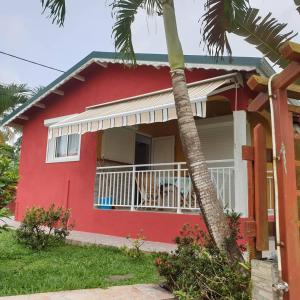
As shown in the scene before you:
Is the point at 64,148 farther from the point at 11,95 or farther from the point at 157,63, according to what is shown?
the point at 11,95

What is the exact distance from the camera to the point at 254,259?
4273 millimetres

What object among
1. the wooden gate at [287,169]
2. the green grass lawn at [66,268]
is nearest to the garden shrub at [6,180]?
the green grass lawn at [66,268]

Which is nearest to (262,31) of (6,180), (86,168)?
(6,180)

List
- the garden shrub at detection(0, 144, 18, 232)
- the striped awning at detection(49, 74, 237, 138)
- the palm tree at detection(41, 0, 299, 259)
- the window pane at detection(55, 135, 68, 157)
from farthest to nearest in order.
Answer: the window pane at detection(55, 135, 68, 157)
the striped awning at detection(49, 74, 237, 138)
the garden shrub at detection(0, 144, 18, 232)
the palm tree at detection(41, 0, 299, 259)

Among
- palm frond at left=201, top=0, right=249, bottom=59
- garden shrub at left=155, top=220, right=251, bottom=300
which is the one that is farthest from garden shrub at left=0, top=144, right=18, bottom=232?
palm frond at left=201, top=0, right=249, bottom=59

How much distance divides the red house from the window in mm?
46

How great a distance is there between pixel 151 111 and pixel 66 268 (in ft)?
15.5

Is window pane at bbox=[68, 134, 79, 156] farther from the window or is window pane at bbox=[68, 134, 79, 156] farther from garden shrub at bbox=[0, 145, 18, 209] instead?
garden shrub at bbox=[0, 145, 18, 209]

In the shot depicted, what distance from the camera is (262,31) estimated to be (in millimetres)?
9328

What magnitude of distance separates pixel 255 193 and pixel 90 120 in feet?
28.2

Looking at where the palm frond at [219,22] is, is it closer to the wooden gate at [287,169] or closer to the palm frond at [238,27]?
the palm frond at [238,27]

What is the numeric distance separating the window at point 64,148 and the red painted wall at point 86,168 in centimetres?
27

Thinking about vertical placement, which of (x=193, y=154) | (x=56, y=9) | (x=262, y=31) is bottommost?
(x=193, y=154)

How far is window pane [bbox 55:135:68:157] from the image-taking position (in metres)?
16.6
